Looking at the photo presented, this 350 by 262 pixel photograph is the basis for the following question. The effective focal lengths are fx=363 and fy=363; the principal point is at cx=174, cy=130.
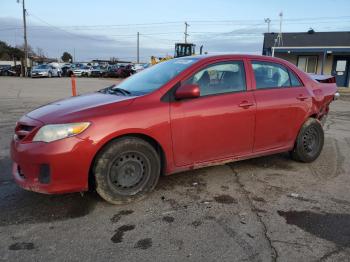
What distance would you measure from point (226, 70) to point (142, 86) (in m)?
1.10

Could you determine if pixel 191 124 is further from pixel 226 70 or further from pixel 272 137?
pixel 272 137

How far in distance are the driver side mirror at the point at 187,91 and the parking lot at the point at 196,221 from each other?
3.85 ft

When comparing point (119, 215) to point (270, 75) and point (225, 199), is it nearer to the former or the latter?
point (225, 199)

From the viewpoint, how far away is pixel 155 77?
182 inches

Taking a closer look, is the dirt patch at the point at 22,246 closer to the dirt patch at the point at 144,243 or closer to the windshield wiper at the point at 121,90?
the dirt patch at the point at 144,243

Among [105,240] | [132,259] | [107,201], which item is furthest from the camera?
[107,201]

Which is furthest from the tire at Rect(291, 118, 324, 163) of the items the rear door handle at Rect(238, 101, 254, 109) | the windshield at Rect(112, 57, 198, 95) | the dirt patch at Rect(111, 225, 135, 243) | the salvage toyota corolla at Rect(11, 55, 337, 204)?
the dirt patch at Rect(111, 225, 135, 243)

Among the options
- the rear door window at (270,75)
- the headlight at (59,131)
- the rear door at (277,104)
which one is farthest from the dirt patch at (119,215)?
the rear door window at (270,75)

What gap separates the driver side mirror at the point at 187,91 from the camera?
4.04 metres

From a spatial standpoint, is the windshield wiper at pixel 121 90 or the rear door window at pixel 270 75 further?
the rear door window at pixel 270 75

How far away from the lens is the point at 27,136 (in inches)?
146

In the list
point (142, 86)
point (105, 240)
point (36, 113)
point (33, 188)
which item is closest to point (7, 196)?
point (33, 188)

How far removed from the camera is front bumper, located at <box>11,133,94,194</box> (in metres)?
3.55

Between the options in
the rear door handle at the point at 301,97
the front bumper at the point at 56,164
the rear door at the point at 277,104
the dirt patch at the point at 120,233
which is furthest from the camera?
the rear door handle at the point at 301,97
